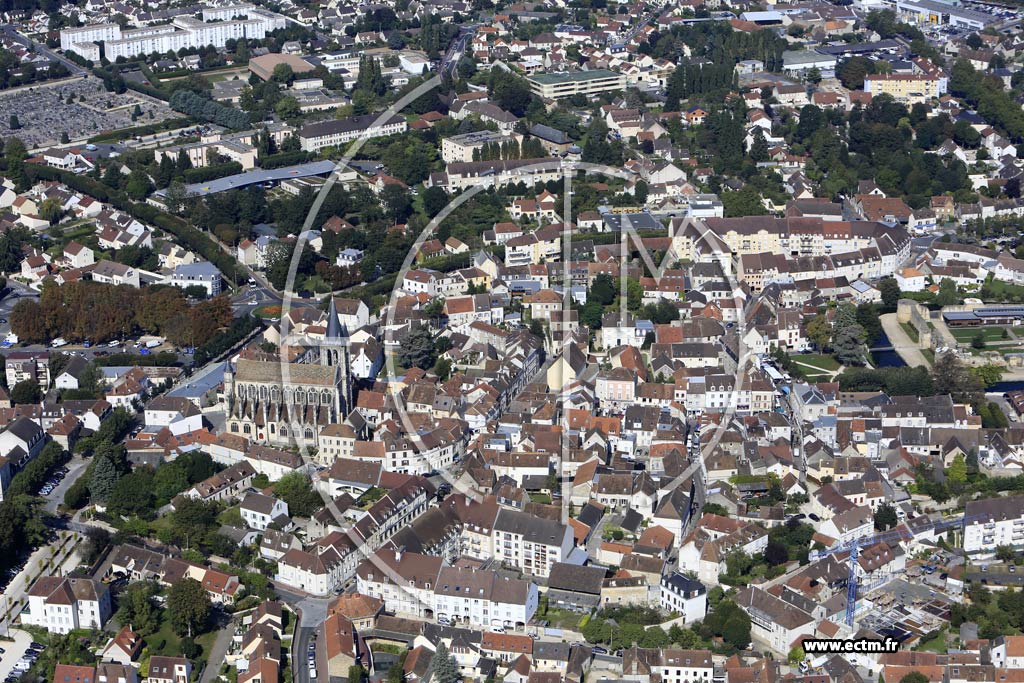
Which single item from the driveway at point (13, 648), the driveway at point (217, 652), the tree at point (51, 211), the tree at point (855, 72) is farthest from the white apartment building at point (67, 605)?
the tree at point (855, 72)

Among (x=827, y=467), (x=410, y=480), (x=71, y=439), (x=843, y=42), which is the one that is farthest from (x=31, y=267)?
(x=843, y=42)

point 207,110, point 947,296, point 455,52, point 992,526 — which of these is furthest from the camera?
point 455,52

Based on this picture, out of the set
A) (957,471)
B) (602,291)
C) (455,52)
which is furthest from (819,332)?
(455,52)

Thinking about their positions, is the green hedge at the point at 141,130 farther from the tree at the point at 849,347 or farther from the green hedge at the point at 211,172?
the tree at the point at 849,347

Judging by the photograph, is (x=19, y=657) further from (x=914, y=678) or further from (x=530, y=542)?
(x=914, y=678)

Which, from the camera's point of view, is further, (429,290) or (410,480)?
(429,290)

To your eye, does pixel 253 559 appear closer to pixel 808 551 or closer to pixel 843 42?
pixel 808 551
